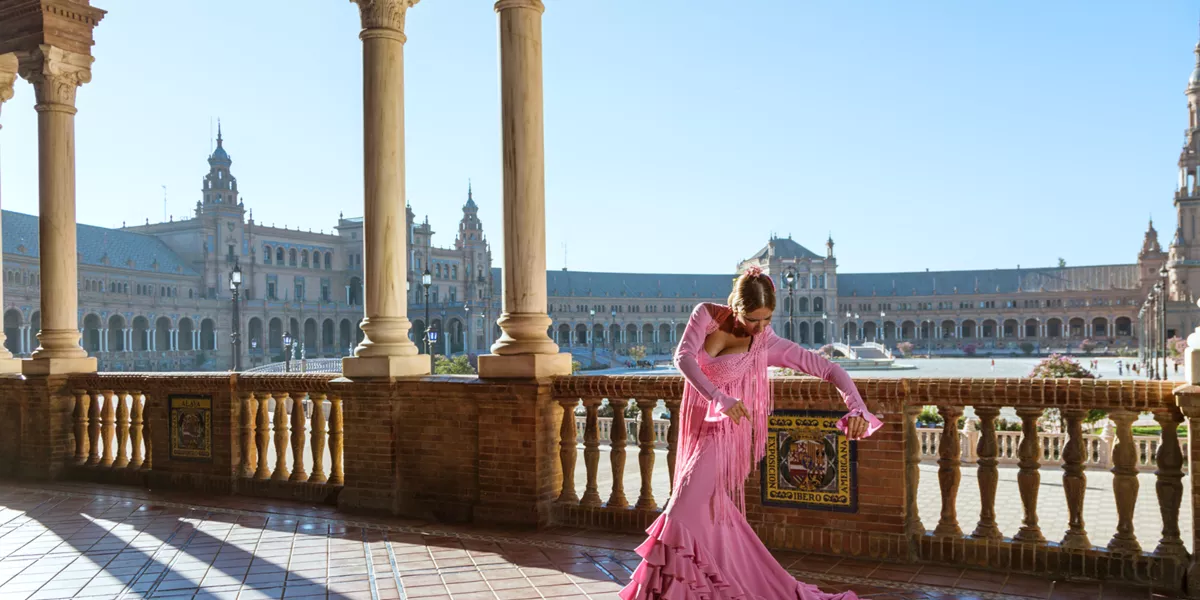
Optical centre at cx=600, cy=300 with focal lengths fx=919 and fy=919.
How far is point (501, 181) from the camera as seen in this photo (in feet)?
20.6

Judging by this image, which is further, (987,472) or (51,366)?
(51,366)

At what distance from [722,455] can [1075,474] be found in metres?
2.01

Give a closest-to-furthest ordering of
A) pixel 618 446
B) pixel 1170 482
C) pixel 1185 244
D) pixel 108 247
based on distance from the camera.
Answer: pixel 1170 482, pixel 618 446, pixel 108 247, pixel 1185 244

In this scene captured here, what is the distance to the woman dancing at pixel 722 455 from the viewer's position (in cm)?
358

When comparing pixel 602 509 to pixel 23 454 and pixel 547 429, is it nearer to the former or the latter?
pixel 547 429

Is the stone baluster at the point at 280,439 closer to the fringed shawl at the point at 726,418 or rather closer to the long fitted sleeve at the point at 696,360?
the fringed shawl at the point at 726,418

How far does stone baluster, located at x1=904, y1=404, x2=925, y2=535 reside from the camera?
4.88 metres

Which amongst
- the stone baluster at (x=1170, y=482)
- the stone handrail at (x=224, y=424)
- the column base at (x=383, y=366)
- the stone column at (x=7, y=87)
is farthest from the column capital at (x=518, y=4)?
the stone column at (x=7, y=87)

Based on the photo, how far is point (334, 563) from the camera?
5074mm

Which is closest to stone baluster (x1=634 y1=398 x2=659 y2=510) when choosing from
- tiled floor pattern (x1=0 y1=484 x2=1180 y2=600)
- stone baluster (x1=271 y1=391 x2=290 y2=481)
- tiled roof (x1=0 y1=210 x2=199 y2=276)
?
tiled floor pattern (x1=0 y1=484 x2=1180 y2=600)

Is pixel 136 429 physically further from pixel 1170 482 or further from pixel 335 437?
pixel 1170 482

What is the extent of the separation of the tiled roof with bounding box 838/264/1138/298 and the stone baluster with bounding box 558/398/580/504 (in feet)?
368

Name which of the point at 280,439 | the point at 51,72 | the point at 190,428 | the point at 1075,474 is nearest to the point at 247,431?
the point at 280,439

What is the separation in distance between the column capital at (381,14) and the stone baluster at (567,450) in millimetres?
3037
